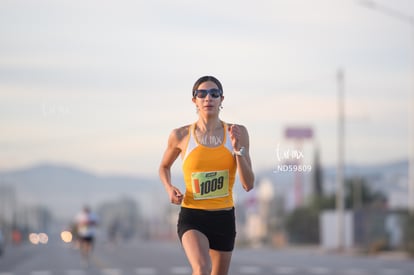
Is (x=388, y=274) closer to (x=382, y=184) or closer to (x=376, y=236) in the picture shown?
(x=376, y=236)

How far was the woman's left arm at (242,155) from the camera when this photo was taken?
1012 cm

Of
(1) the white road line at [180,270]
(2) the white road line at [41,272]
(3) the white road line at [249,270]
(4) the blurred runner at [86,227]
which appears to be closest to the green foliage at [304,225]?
(4) the blurred runner at [86,227]

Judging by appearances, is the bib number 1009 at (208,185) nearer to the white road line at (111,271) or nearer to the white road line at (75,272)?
the white road line at (111,271)

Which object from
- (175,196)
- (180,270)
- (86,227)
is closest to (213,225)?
(175,196)

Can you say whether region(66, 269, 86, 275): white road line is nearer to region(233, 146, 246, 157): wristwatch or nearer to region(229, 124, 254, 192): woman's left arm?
region(229, 124, 254, 192): woman's left arm

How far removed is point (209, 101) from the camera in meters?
10.3

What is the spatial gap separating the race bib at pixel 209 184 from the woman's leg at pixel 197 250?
0.34 metres

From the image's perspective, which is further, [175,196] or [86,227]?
[86,227]

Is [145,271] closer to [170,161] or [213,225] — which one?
[170,161]

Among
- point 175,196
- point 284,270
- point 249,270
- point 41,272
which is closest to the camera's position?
point 175,196

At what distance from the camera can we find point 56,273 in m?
31.2

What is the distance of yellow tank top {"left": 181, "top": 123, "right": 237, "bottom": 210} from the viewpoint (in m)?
10.3

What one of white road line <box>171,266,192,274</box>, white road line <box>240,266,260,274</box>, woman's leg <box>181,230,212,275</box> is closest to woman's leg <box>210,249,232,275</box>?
woman's leg <box>181,230,212,275</box>

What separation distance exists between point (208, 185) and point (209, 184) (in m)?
0.01
